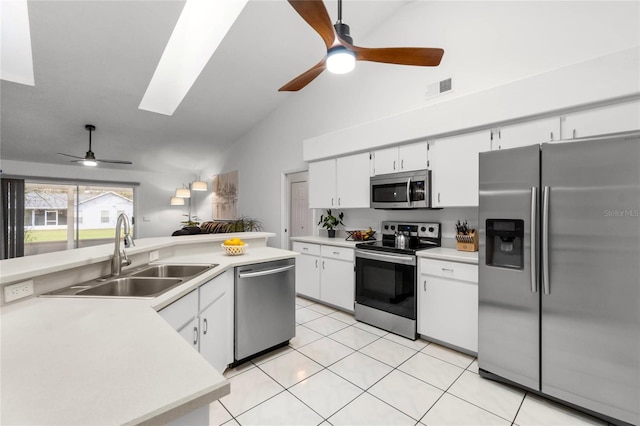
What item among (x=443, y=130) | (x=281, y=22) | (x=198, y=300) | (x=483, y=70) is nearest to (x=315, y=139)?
(x=281, y=22)

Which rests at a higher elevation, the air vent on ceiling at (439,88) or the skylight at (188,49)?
the skylight at (188,49)

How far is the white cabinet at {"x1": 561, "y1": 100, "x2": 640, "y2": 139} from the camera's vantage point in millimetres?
2018

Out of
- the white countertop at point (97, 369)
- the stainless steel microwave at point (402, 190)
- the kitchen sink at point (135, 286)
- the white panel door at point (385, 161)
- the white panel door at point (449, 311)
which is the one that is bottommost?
the white panel door at point (449, 311)

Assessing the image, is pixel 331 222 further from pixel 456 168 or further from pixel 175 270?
pixel 175 270

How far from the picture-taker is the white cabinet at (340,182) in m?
3.70

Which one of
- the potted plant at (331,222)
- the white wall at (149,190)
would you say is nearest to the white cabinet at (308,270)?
the potted plant at (331,222)

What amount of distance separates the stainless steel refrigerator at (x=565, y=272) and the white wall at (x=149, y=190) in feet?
26.2

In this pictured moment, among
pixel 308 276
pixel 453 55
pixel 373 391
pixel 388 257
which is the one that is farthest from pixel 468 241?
pixel 308 276

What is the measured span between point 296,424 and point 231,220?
5.67m

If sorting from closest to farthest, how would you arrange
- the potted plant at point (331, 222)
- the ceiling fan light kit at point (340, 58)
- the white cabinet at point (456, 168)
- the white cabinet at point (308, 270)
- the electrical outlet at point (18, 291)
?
the electrical outlet at point (18, 291), the ceiling fan light kit at point (340, 58), the white cabinet at point (456, 168), the white cabinet at point (308, 270), the potted plant at point (331, 222)

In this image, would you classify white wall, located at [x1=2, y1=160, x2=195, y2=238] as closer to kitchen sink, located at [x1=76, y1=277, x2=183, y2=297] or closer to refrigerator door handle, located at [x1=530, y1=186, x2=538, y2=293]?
kitchen sink, located at [x1=76, y1=277, x2=183, y2=297]

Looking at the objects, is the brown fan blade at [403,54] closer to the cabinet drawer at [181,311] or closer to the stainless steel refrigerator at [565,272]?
the stainless steel refrigerator at [565,272]

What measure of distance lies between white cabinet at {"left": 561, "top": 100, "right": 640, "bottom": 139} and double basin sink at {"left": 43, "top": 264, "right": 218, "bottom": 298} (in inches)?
117

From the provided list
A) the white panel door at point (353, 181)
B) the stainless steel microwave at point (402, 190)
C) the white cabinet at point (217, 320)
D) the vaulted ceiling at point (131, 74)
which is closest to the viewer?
the white cabinet at point (217, 320)
